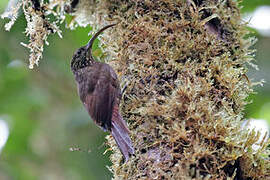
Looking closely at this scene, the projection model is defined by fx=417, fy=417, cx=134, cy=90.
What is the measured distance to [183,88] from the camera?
206 centimetres

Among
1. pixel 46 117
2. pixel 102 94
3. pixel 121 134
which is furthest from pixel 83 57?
pixel 46 117

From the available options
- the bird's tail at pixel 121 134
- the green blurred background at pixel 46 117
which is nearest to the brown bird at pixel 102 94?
the bird's tail at pixel 121 134

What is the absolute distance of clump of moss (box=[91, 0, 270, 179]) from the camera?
1.87 m

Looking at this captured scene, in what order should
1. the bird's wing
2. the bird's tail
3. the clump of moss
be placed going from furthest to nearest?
the bird's wing, the bird's tail, the clump of moss

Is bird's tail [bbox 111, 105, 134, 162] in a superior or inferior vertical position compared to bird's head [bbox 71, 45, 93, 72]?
inferior

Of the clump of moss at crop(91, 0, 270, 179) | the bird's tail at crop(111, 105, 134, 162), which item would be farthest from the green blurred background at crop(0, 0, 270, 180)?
the bird's tail at crop(111, 105, 134, 162)

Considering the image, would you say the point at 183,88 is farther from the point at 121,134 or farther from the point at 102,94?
the point at 102,94

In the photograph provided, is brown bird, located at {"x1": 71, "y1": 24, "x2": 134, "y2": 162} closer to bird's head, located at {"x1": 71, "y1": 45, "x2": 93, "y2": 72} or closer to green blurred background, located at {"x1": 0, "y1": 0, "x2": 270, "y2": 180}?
bird's head, located at {"x1": 71, "y1": 45, "x2": 93, "y2": 72}

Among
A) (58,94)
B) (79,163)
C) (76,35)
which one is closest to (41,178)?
(79,163)

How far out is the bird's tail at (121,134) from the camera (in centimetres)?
Answer: 207

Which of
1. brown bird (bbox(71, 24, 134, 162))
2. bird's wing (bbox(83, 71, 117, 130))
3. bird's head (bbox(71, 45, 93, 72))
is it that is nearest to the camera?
brown bird (bbox(71, 24, 134, 162))

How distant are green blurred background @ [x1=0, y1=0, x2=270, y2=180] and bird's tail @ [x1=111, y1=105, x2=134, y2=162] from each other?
193 centimetres

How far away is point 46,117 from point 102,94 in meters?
2.88

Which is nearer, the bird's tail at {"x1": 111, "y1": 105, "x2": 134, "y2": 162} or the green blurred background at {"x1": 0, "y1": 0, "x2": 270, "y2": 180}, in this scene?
the bird's tail at {"x1": 111, "y1": 105, "x2": 134, "y2": 162}
